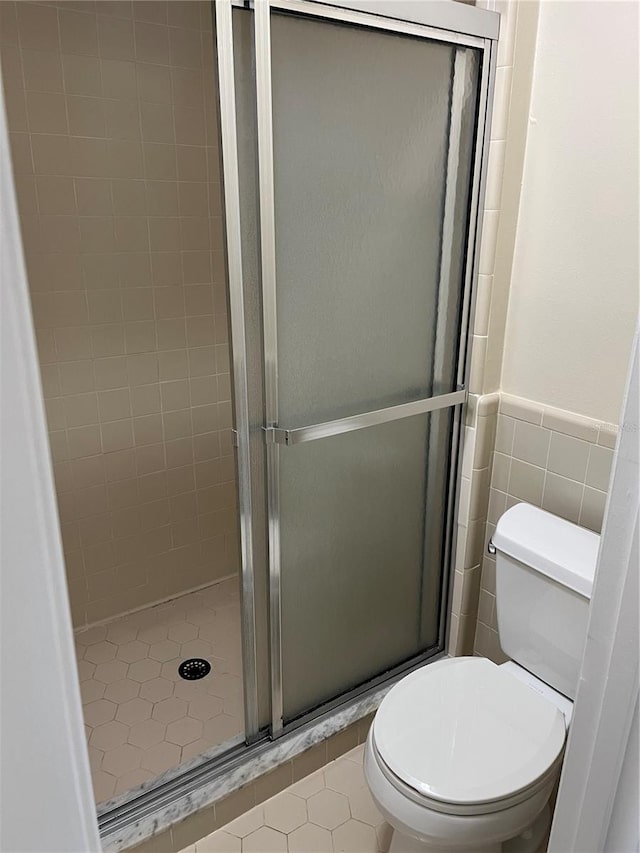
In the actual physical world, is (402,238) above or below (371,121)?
below

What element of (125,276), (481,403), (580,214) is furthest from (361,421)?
(125,276)

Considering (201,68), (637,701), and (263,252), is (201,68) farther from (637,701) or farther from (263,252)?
(637,701)

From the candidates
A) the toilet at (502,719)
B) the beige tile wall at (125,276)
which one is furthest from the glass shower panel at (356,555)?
the beige tile wall at (125,276)

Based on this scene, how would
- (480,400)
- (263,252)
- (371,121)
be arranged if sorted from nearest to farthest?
(263,252), (371,121), (480,400)

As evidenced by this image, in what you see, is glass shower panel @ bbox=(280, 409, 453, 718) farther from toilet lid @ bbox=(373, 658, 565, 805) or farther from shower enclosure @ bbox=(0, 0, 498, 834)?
toilet lid @ bbox=(373, 658, 565, 805)

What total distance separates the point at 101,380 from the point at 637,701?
6.47ft

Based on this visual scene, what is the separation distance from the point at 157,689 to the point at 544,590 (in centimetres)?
124

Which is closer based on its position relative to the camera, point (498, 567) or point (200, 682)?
point (498, 567)

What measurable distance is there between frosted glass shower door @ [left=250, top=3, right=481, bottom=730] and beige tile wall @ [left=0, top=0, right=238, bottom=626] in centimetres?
91

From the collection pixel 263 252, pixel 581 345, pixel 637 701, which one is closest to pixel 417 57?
pixel 263 252

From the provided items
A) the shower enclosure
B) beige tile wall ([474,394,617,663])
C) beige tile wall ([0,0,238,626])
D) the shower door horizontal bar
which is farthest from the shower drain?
the shower door horizontal bar

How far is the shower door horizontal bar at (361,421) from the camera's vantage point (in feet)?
4.81

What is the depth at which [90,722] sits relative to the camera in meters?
1.94

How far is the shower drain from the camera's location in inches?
83.8
